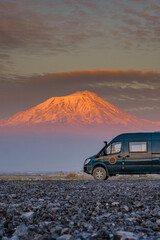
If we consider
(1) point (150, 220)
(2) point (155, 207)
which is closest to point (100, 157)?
(2) point (155, 207)

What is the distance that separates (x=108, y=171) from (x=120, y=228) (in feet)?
53.0

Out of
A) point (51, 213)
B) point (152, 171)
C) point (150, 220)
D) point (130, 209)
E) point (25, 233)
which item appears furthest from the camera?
point (152, 171)

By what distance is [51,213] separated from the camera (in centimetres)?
740

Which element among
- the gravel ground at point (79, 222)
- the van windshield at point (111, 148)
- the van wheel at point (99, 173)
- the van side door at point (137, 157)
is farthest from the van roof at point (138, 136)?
the gravel ground at point (79, 222)

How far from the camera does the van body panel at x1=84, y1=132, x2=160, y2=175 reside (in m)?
21.3

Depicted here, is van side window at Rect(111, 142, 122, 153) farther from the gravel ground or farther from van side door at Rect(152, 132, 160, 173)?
the gravel ground

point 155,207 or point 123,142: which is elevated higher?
point 123,142

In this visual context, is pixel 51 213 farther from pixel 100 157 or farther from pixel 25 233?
pixel 100 157

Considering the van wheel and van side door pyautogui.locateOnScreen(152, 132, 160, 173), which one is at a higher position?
van side door pyautogui.locateOnScreen(152, 132, 160, 173)

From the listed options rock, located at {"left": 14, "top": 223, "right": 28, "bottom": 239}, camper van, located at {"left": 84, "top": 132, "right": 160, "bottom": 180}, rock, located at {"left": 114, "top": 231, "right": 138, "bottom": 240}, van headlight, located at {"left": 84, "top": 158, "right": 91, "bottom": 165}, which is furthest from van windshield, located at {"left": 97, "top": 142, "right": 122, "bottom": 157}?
rock, located at {"left": 114, "top": 231, "right": 138, "bottom": 240}

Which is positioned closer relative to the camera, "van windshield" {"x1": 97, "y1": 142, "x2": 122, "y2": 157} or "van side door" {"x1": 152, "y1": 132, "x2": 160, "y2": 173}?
"van side door" {"x1": 152, "y1": 132, "x2": 160, "y2": 173}

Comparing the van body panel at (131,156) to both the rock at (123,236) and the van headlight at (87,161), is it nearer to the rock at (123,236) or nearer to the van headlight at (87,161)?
the van headlight at (87,161)

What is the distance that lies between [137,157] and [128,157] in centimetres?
54

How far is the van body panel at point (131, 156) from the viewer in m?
21.3
